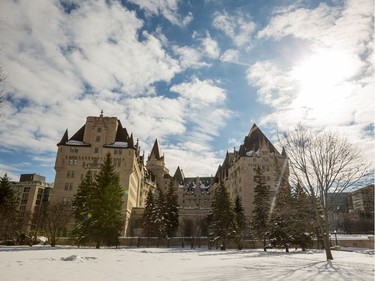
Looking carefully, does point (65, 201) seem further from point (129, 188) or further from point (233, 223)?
point (233, 223)

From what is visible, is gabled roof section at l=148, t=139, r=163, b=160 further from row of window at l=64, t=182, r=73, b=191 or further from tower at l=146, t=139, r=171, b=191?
row of window at l=64, t=182, r=73, b=191

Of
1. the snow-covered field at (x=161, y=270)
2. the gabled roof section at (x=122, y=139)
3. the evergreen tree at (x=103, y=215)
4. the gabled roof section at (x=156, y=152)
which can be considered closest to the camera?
the snow-covered field at (x=161, y=270)

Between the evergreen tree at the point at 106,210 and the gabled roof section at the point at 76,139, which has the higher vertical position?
the gabled roof section at the point at 76,139

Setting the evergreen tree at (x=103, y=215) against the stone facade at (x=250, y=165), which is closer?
the evergreen tree at (x=103, y=215)

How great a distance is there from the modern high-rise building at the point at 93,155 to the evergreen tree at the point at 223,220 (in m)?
21.3

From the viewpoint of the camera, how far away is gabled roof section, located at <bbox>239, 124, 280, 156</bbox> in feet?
223

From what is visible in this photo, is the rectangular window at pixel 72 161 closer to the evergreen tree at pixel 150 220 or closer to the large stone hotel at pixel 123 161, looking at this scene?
the large stone hotel at pixel 123 161

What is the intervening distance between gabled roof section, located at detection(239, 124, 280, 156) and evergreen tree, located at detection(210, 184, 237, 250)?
28.4 m

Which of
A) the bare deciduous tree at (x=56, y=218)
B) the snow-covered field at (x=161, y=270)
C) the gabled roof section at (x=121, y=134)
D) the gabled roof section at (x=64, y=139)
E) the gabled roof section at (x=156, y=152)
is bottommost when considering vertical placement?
the snow-covered field at (x=161, y=270)

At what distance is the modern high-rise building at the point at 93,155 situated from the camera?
55.2 meters

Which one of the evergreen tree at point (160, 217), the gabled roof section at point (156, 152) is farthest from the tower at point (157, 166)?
the evergreen tree at point (160, 217)

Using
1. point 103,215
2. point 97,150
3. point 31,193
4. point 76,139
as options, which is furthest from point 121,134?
point 31,193

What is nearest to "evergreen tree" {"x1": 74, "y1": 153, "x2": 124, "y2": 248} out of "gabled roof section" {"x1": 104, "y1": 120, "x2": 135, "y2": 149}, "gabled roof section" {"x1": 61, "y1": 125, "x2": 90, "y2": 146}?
"gabled roof section" {"x1": 104, "y1": 120, "x2": 135, "y2": 149}

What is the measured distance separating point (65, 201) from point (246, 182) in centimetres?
4022
